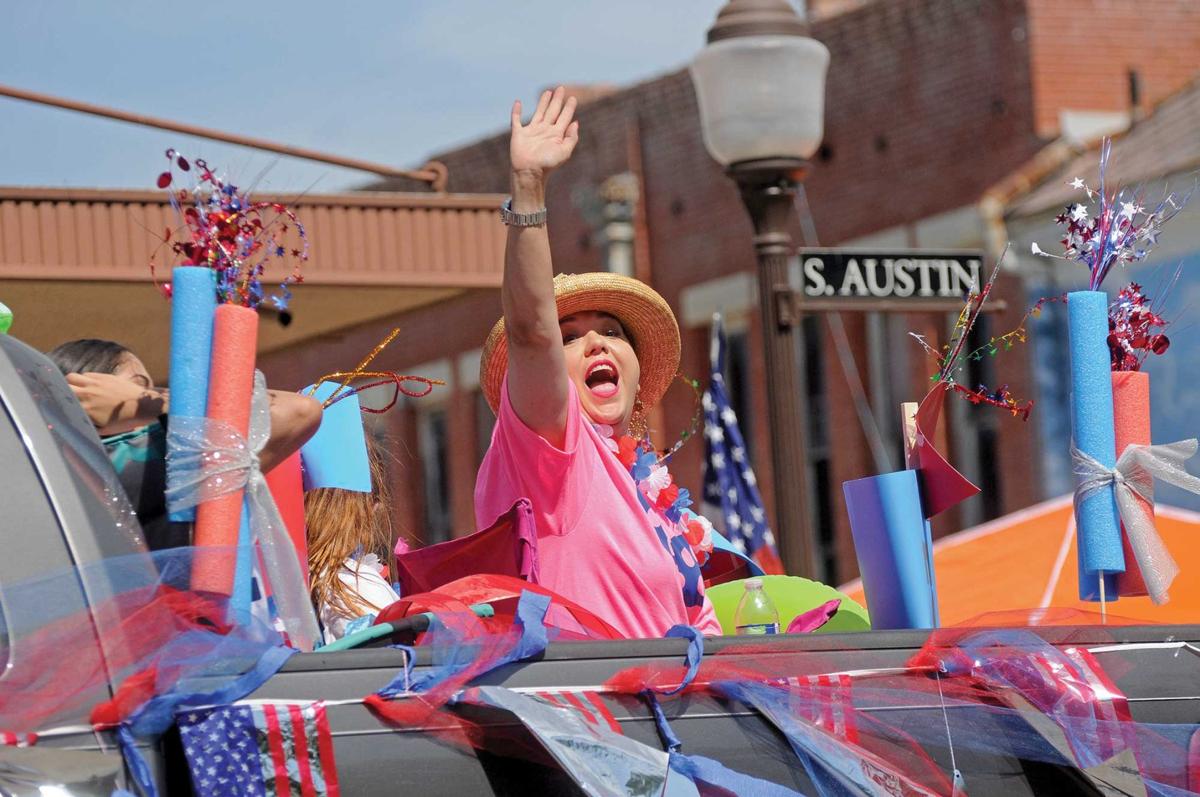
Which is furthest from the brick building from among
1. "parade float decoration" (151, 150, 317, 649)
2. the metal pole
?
"parade float decoration" (151, 150, 317, 649)

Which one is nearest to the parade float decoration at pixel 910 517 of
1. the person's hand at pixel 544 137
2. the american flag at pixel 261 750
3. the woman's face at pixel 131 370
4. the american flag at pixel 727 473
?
the person's hand at pixel 544 137

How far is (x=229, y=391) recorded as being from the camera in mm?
2777

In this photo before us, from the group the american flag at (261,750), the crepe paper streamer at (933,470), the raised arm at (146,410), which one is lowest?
the american flag at (261,750)

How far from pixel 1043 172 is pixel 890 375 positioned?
9.11 feet

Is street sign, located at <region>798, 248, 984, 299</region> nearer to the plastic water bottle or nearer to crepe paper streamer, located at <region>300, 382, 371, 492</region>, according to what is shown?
the plastic water bottle

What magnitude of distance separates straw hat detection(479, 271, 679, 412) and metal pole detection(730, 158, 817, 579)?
2.23 m

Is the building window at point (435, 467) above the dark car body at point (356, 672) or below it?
above

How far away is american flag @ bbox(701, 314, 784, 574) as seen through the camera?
10.0 metres

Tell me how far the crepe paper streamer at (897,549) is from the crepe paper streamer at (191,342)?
1.45 meters

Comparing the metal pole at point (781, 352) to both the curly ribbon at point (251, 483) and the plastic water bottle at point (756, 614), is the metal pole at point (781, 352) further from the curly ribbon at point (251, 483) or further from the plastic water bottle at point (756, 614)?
the curly ribbon at point (251, 483)

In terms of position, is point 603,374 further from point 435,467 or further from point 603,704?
point 435,467

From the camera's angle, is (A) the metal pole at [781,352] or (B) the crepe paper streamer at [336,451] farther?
(A) the metal pole at [781,352]

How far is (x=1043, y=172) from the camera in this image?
50.3 feet

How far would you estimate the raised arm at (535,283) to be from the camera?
3.32 metres
